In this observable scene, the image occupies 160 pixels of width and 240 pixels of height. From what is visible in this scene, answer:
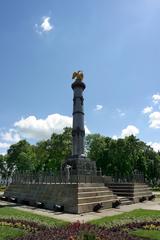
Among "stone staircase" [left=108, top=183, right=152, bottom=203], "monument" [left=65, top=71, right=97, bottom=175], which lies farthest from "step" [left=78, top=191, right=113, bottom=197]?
"monument" [left=65, top=71, right=97, bottom=175]

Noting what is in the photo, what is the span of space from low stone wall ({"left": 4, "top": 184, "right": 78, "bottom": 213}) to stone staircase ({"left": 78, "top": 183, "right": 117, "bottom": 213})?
0.52 metres

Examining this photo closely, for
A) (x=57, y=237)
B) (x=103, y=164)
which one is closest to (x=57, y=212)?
(x=57, y=237)

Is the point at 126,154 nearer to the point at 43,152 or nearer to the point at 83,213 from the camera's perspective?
the point at 43,152

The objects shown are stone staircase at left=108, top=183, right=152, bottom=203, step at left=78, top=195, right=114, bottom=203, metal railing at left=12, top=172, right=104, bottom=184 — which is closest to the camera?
step at left=78, top=195, right=114, bottom=203

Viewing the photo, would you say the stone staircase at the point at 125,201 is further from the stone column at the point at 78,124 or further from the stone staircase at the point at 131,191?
the stone column at the point at 78,124

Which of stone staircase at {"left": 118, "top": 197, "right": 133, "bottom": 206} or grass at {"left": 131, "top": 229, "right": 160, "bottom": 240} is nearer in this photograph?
grass at {"left": 131, "top": 229, "right": 160, "bottom": 240}

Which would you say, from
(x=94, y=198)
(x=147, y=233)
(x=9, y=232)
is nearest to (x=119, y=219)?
(x=147, y=233)

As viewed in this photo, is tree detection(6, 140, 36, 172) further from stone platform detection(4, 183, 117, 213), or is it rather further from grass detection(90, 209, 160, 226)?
grass detection(90, 209, 160, 226)

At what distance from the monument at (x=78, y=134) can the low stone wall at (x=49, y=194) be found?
628 cm

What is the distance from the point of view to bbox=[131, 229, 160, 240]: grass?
12.5 metres

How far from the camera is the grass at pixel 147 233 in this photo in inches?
491

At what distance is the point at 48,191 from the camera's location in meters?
25.0

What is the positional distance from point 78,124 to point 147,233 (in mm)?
21661

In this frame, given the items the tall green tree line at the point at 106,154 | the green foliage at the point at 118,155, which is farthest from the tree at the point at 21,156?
the green foliage at the point at 118,155
